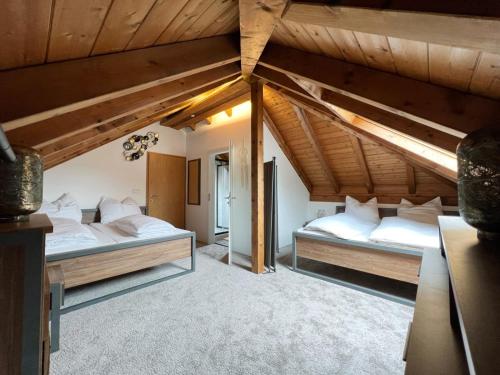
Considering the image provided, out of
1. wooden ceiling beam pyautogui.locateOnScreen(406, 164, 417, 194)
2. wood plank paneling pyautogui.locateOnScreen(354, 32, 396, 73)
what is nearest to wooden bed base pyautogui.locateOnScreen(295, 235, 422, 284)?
wooden ceiling beam pyautogui.locateOnScreen(406, 164, 417, 194)

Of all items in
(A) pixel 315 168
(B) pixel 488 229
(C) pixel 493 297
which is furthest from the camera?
(A) pixel 315 168

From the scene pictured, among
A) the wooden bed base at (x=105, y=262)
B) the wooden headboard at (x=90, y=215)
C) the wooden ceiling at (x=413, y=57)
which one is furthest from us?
the wooden headboard at (x=90, y=215)

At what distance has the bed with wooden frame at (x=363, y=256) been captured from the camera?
2.37 metres

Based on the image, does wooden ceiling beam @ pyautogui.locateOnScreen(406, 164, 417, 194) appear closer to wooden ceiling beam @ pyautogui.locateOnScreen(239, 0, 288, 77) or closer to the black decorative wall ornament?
wooden ceiling beam @ pyautogui.locateOnScreen(239, 0, 288, 77)

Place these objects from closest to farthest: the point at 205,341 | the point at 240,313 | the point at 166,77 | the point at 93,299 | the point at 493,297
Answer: the point at 493,297 < the point at 166,77 < the point at 205,341 < the point at 240,313 < the point at 93,299

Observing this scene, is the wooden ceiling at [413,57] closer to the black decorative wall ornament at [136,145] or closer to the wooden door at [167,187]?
the black decorative wall ornament at [136,145]

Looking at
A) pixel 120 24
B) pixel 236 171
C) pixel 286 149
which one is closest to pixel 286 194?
pixel 286 149

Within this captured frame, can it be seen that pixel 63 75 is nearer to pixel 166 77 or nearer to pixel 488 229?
pixel 166 77

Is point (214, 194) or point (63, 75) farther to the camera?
point (214, 194)

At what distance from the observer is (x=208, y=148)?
15.9 ft

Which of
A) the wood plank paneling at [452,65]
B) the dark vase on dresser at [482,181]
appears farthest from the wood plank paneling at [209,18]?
the dark vase on dresser at [482,181]

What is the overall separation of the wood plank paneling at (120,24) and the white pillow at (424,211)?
390 centimetres

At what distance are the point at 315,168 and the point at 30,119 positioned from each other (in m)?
4.20

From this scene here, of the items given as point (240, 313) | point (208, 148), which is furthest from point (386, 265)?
point (208, 148)
